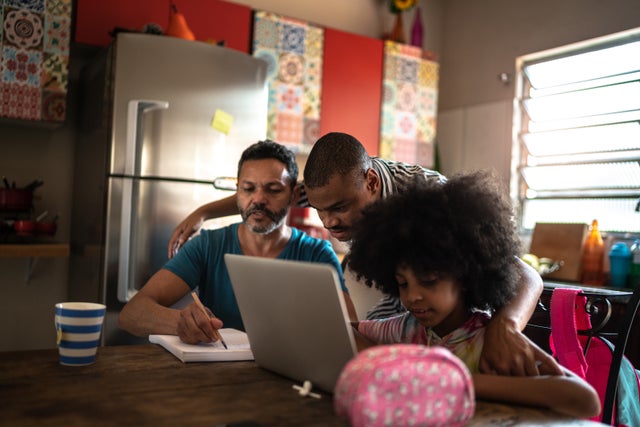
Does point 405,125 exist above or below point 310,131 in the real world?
above

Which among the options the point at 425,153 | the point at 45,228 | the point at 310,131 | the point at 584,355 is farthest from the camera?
the point at 425,153

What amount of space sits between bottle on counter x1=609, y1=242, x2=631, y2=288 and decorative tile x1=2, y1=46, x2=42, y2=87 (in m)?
2.84

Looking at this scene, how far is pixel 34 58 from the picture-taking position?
2639 millimetres

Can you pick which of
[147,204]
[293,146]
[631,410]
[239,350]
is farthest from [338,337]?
[293,146]

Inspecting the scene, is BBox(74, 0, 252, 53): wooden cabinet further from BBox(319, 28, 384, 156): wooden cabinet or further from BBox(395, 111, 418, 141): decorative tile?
BBox(395, 111, 418, 141): decorative tile

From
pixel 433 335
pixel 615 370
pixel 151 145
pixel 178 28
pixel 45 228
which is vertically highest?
pixel 178 28

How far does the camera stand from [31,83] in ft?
8.64

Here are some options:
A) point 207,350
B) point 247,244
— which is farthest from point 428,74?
point 207,350

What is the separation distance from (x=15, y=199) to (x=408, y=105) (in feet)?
7.40

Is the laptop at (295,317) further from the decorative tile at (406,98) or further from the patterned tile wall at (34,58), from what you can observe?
the decorative tile at (406,98)

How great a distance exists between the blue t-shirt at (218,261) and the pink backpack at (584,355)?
61cm

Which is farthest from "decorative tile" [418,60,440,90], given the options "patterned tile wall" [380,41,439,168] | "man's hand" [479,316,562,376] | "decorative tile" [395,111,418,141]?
"man's hand" [479,316,562,376]

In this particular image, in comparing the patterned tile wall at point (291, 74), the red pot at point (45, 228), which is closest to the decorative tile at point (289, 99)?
the patterned tile wall at point (291, 74)

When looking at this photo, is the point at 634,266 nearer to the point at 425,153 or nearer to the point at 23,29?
the point at 425,153
